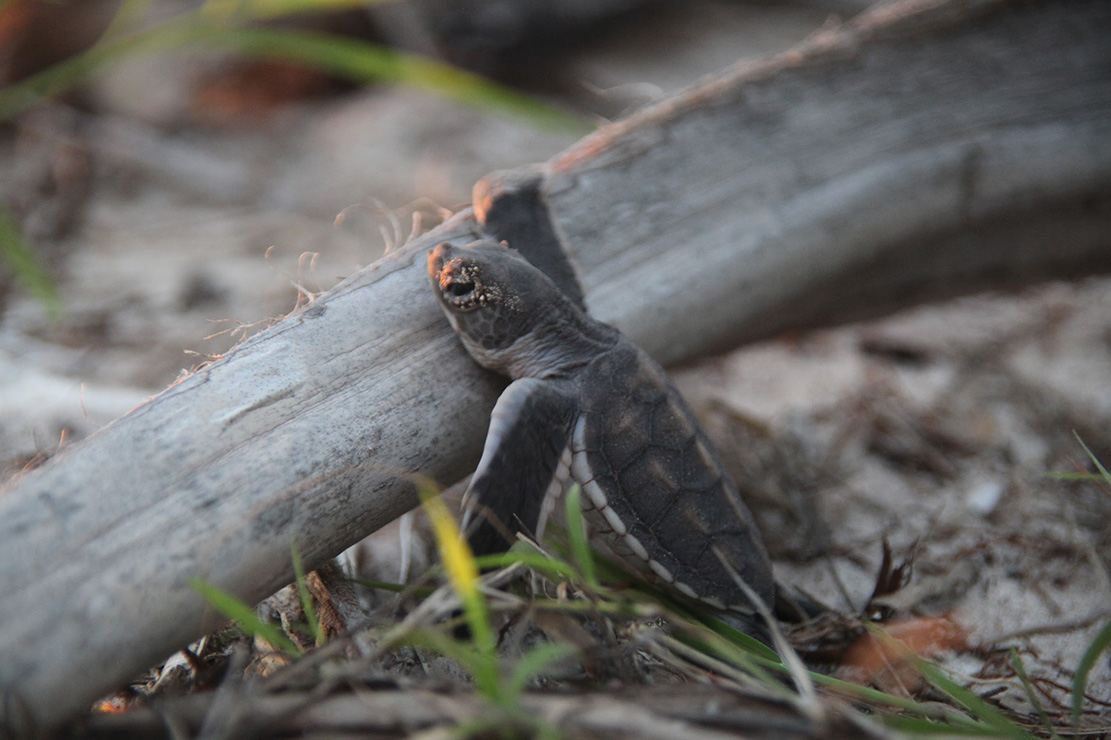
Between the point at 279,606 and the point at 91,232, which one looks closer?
the point at 279,606

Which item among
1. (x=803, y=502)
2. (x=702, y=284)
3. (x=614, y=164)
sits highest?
(x=614, y=164)

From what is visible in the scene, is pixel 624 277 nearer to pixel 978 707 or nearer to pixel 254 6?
pixel 978 707

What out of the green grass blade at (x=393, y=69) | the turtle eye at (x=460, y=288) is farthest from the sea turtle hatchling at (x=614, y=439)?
the green grass blade at (x=393, y=69)

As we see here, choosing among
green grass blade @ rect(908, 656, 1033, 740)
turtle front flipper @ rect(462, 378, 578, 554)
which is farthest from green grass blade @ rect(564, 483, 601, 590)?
green grass blade @ rect(908, 656, 1033, 740)

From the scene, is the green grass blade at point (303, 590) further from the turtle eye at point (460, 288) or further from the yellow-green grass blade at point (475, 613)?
the turtle eye at point (460, 288)

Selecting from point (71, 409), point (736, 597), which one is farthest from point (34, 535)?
point (736, 597)

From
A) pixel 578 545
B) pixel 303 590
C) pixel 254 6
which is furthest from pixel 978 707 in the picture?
pixel 254 6

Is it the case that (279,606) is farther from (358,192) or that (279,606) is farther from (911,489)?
(358,192)
